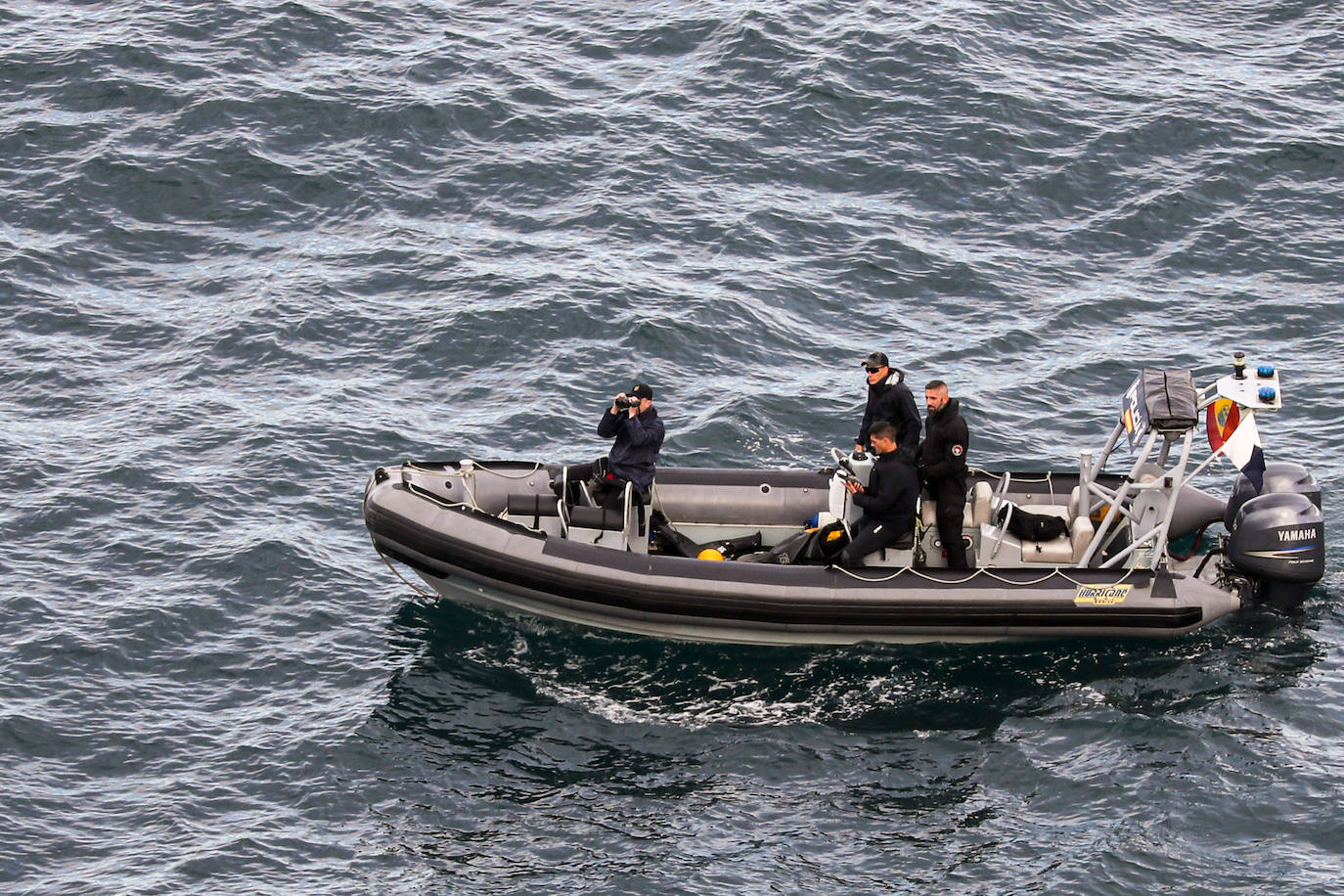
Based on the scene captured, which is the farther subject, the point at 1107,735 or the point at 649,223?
the point at 649,223

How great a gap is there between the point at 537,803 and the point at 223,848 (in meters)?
2.63

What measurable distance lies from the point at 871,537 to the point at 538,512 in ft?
11.0

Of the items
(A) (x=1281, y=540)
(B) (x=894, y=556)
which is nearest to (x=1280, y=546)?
(A) (x=1281, y=540)

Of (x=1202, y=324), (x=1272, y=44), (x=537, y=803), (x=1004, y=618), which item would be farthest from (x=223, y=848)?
(x=1272, y=44)

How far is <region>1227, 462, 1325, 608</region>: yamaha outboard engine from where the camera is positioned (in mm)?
16781

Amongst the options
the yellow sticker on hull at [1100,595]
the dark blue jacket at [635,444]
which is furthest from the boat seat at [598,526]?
the yellow sticker on hull at [1100,595]

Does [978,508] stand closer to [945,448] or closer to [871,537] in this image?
[945,448]

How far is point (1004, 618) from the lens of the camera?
16.6 m

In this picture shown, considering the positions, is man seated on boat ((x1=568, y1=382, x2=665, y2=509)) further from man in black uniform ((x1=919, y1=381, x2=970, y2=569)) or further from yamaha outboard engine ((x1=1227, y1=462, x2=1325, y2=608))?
yamaha outboard engine ((x1=1227, y1=462, x2=1325, y2=608))

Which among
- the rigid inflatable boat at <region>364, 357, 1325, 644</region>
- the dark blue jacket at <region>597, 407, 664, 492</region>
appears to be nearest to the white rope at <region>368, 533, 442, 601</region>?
the rigid inflatable boat at <region>364, 357, 1325, 644</region>

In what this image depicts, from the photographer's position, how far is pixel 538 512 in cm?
1761

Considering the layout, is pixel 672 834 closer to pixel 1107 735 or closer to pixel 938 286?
pixel 1107 735

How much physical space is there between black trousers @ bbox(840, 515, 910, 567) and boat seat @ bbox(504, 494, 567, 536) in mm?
2918

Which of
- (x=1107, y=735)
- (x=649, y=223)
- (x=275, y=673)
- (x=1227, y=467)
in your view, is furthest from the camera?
(x=649, y=223)
